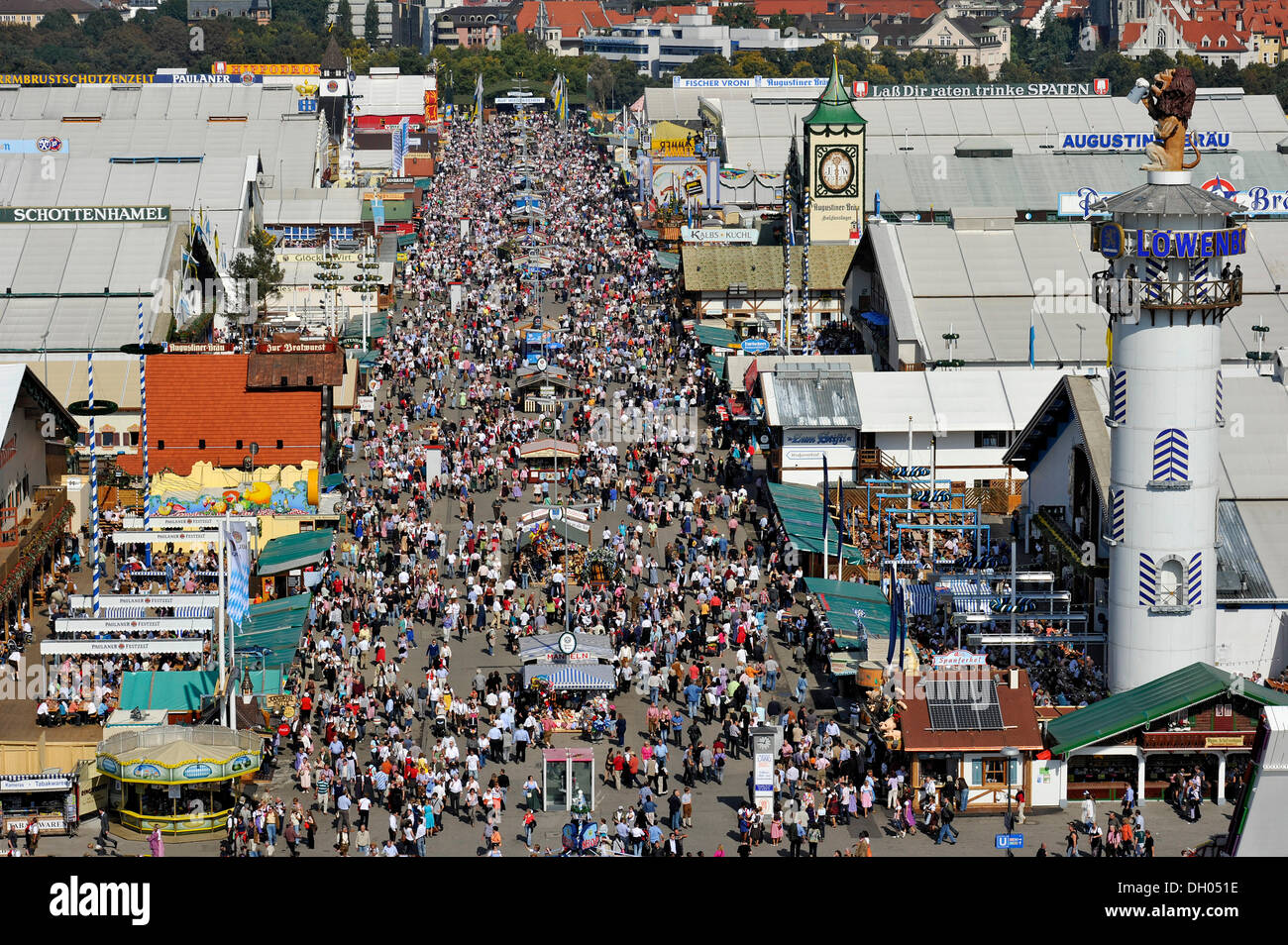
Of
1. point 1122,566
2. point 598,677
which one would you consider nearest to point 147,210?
point 598,677

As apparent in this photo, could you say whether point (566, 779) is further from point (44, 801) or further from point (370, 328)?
point (370, 328)

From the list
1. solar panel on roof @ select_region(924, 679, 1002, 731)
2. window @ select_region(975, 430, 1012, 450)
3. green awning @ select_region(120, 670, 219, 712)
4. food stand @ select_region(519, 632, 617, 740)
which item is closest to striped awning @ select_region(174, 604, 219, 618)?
green awning @ select_region(120, 670, 219, 712)

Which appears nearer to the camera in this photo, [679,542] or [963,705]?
[963,705]

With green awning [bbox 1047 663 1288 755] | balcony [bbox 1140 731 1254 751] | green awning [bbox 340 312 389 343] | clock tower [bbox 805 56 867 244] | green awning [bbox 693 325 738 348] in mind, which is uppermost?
clock tower [bbox 805 56 867 244]

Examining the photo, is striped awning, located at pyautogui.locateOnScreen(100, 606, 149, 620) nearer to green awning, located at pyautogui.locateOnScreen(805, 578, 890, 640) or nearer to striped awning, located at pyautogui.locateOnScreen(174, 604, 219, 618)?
striped awning, located at pyautogui.locateOnScreen(174, 604, 219, 618)

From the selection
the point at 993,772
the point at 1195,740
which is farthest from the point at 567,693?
the point at 1195,740

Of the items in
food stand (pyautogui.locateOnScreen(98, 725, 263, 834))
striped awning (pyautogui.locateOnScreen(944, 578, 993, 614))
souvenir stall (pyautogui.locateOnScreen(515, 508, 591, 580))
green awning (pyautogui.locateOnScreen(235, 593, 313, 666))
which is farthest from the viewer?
souvenir stall (pyautogui.locateOnScreen(515, 508, 591, 580))

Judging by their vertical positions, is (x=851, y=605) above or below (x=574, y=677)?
above
